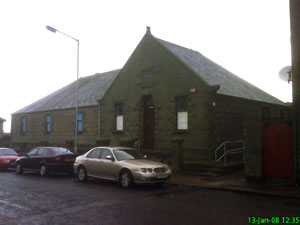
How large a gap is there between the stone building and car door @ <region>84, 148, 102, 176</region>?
4.45m

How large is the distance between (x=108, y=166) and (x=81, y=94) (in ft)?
62.9

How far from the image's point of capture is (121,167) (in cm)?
1208

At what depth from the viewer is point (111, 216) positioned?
24.4ft

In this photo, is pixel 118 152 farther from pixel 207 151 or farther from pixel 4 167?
pixel 4 167

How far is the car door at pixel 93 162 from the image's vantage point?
13233mm

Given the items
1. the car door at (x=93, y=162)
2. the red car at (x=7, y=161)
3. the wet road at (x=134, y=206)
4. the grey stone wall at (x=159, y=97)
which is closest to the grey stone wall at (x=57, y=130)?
the grey stone wall at (x=159, y=97)

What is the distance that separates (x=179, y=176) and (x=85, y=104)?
48.0 ft

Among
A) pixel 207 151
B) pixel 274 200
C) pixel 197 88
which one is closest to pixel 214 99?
pixel 197 88

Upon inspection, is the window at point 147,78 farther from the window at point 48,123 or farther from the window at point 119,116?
the window at point 48,123

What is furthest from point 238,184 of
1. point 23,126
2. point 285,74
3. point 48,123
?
point 23,126

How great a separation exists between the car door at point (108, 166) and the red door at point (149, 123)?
809 cm

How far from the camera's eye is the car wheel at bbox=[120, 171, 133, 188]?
1170cm

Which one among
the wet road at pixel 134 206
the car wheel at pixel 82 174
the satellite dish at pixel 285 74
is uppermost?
the satellite dish at pixel 285 74

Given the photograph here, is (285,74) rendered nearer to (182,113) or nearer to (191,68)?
(191,68)
